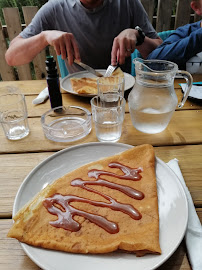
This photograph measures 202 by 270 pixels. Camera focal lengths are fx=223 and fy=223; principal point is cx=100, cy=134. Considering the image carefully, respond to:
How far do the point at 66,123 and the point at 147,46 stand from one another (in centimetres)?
109

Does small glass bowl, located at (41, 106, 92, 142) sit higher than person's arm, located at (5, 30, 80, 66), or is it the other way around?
person's arm, located at (5, 30, 80, 66)

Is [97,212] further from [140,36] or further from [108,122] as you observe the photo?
[140,36]

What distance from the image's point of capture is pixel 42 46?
62.2 inches

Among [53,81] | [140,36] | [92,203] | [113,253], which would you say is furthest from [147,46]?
[113,253]

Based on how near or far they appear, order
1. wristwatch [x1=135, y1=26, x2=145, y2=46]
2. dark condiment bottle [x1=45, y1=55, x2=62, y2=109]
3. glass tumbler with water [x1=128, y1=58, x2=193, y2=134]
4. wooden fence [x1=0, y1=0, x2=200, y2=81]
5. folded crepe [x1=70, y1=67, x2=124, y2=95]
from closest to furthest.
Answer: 1. glass tumbler with water [x1=128, y1=58, x2=193, y2=134]
2. dark condiment bottle [x1=45, y1=55, x2=62, y2=109]
3. folded crepe [x1=70, y1=67, x2=124, y2=95]
4. wristwatch [x1=135, y1=26, x2=145, y2=46]
5. wooden fence [x1=0, y1=0, x2=200, y2=81]

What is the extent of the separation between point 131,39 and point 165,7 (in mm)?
1488

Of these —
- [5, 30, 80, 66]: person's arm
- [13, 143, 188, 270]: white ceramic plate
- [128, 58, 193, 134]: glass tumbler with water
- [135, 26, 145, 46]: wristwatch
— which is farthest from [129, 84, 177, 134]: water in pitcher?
[135, 26, 145, 46]: wristwatch

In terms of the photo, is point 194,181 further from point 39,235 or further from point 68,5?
point 68,5

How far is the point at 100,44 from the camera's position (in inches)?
69.9

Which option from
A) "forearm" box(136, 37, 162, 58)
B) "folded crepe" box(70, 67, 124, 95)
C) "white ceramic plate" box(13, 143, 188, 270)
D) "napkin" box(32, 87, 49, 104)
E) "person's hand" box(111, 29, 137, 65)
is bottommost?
"white ceramic plate" box(13, 143, 188, 270)

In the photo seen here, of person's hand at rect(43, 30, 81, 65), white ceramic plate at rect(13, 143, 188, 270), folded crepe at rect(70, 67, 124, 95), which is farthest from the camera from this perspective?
person's hand at rect(43, 30, 81, 65)

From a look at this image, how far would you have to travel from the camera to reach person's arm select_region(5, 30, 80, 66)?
1.24 metres

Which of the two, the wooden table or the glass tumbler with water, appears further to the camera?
the glass tumbler with water

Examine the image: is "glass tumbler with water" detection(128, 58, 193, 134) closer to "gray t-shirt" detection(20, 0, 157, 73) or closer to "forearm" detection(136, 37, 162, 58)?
"forearm" detection(136, 37, 162, 58)
